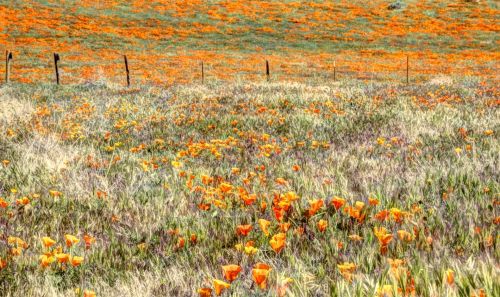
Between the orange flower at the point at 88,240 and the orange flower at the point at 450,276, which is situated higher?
the orange flower at the point at 450,276

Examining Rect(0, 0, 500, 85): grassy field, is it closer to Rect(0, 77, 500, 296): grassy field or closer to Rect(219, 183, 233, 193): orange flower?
Rect(0, 77, 500, 296): grassy field

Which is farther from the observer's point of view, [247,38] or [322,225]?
[247,38]

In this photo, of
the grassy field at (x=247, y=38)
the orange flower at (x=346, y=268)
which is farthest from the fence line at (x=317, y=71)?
the orange flower at (x=346, y=268)

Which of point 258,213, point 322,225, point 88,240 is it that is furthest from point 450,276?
point 88,240

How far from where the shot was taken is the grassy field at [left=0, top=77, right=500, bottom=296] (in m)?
2.38

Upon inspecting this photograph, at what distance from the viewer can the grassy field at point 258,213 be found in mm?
2377

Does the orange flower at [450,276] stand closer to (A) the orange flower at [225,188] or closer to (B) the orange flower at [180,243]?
(B) the orange flower at [180,243]

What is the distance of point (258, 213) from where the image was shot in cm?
373

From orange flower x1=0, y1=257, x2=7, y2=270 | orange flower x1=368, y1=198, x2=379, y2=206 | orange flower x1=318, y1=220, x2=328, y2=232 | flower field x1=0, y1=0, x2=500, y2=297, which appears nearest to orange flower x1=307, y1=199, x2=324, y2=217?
flower field x1=0, y1=0, x2=500, y2=297

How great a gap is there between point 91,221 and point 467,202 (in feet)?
9.42

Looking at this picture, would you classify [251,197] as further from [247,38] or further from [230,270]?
[247,38]

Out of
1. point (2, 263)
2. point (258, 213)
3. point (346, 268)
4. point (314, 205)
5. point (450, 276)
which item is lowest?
point (258, 213)

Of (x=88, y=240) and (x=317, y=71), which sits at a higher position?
(x=88, y=240)

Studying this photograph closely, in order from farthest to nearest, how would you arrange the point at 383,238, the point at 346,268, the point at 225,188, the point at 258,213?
the point at 225,188, the point at 258,213, the point at 383,238, the point at 346,268
